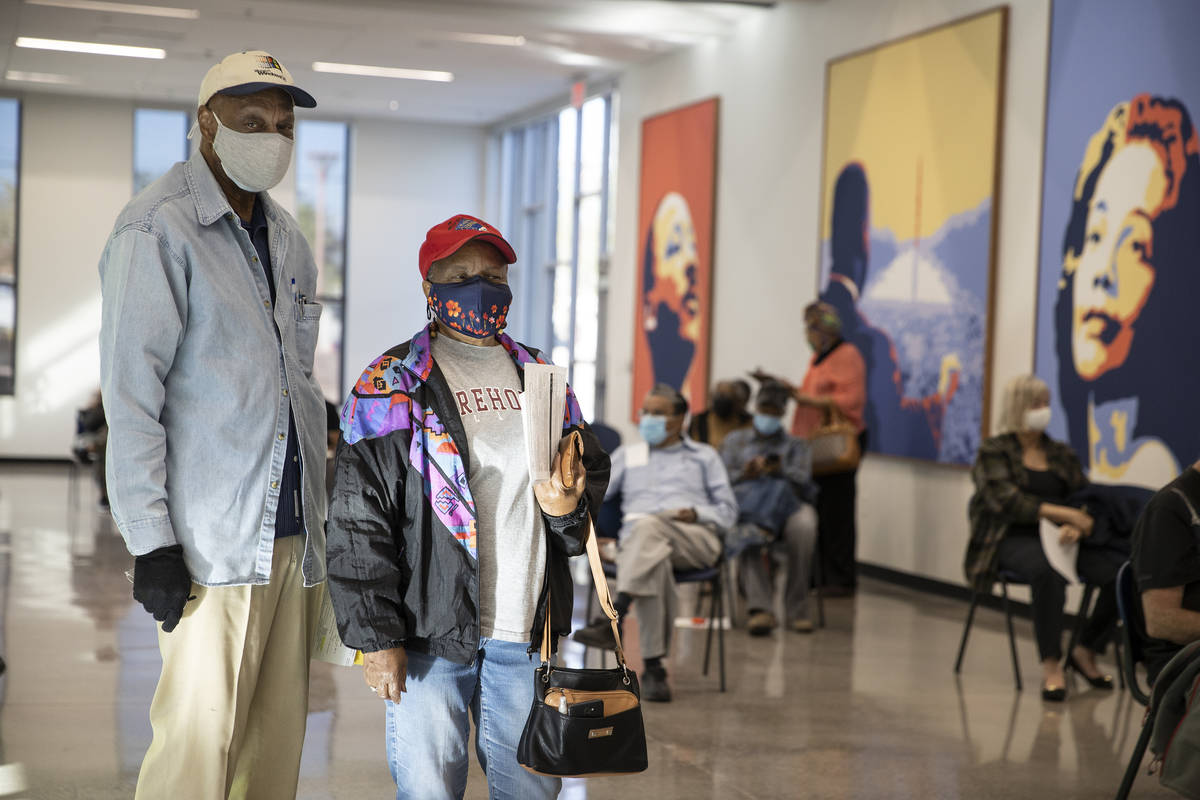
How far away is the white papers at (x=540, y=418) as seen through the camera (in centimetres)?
228

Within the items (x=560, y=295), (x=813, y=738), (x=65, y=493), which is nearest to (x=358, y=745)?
(x=813, y=738)

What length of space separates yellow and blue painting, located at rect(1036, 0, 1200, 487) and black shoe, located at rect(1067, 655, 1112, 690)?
3.81 ft

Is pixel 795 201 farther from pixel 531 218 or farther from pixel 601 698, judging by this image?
pixel 601 698

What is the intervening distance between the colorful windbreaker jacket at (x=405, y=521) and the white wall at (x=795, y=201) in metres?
5.57

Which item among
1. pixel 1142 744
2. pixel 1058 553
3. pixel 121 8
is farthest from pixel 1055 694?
pixel 121 8

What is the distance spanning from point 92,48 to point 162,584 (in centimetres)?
1170

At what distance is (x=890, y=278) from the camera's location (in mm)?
8391

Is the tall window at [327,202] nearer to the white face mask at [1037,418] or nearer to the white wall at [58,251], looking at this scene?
the white wall at [58,251]

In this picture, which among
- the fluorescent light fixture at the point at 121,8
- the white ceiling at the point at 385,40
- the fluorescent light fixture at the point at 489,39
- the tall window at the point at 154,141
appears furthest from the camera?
the tall window at the point at 154,141

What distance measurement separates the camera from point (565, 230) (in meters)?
14.6

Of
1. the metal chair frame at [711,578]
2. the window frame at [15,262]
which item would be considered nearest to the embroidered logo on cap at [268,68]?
the metal chair frame at [711,578]

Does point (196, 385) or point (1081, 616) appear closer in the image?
point (196, 385)

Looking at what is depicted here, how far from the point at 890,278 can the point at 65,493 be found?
8458 mm

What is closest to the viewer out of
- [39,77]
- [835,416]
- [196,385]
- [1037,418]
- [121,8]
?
[196,385]
